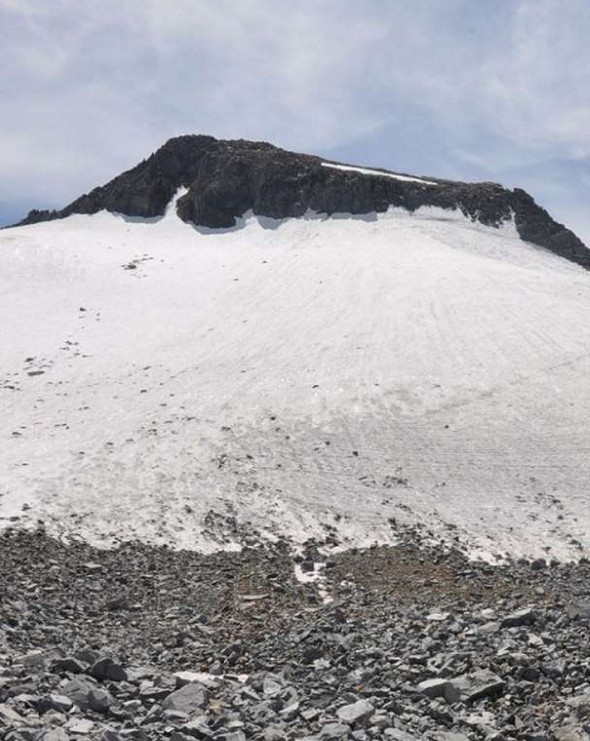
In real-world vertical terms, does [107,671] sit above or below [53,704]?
below

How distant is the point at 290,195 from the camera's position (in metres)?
54.2

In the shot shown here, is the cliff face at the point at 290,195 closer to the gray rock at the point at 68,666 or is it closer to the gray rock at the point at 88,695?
the gray rock at the point at 68,666

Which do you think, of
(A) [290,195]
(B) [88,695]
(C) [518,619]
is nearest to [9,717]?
(B) [88,695]

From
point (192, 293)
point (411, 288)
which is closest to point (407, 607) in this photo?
point (411, 288)

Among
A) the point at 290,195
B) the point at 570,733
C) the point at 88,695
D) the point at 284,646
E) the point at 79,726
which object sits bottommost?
the point at 284,646

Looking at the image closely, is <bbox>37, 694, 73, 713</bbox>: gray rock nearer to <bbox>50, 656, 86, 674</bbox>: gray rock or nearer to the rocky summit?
the rocky summit

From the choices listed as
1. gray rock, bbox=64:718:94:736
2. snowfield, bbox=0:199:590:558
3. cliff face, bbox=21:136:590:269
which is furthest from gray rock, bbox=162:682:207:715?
cliff face, bbox=21:136:590:269

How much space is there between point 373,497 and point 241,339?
1325 cm

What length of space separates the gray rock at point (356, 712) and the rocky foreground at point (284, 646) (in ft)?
0.05

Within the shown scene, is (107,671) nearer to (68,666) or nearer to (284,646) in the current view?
(68,666)

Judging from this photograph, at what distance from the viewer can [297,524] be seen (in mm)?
17609

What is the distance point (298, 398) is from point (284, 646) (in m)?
14.8

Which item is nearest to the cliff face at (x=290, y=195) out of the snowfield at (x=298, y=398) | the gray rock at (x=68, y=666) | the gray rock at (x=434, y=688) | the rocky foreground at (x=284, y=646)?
the snowfield at (x=298, y=398)

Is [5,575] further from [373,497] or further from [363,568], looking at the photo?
[373,497]
